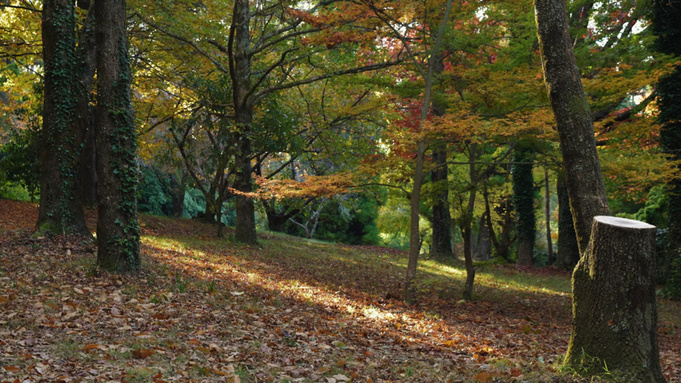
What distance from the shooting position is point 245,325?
20.0 ft

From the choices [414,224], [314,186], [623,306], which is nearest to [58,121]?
[314,186]

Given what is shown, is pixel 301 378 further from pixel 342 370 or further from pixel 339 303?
pixel 339 303

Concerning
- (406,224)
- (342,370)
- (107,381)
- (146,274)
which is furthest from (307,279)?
(406,224)

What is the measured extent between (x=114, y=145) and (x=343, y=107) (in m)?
9.41

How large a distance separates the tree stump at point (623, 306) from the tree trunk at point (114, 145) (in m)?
6.54

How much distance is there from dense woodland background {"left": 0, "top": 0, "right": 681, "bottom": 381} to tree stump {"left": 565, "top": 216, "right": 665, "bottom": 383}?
2.94 feet

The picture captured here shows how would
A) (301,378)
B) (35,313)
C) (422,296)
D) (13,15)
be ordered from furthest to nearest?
(13,15) → (422,296) → (35,313) → (301,378)

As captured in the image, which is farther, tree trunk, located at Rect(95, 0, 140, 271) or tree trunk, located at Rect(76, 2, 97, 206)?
tree trunk, located at Rect(76, 2, 97, 206)

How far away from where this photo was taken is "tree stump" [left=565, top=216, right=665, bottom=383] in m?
4.53

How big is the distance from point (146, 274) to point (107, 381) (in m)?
4.25

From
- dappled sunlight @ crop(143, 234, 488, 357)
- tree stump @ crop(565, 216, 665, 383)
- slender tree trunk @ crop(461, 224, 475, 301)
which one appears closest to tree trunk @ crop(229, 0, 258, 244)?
dappled sunlight @ crop(143, 234, 488, 357)

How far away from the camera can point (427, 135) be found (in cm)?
899

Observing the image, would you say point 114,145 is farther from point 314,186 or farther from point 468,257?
point 468,257

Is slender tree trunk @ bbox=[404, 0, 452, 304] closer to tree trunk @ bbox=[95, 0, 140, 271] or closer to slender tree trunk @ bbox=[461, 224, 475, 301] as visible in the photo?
slender tree trunk @ bbox=[461, 224, 475, 301]
